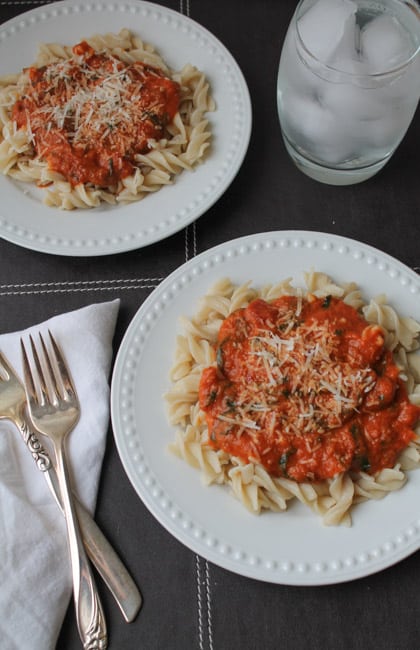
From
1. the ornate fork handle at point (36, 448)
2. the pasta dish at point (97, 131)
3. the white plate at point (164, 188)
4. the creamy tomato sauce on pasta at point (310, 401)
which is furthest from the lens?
the pasta dish at point (97, 131)

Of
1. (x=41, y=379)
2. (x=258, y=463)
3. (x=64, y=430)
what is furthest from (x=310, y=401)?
(x=41, y=379)

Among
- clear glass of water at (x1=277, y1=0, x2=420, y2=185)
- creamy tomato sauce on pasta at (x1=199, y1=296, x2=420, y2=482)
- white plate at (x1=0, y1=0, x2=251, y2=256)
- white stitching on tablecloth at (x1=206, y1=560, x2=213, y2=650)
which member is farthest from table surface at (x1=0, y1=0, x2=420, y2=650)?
creamy tomato sauce on pasta at (x1=199, y1=296, x2=420, y2=482)

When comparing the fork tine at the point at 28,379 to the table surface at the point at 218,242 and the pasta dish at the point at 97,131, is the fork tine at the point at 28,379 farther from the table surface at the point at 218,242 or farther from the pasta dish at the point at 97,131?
the pasta dish at the point at 97,131

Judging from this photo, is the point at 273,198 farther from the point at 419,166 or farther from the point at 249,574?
the point at 249,574

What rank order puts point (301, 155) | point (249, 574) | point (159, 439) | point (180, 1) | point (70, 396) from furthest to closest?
1. point (180, 1)
2. point (301, 155)
3. point (70, 396)
4. point (159, 439)
5. point (249, 574)

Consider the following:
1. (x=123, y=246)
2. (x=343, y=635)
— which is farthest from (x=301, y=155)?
(x=343, y=635)

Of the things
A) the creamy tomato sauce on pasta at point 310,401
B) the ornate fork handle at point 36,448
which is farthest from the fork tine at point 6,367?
the creamy tomato sauce on pasta at point 310,401

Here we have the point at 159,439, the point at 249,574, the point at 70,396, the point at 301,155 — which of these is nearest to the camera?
the point at 249,574
